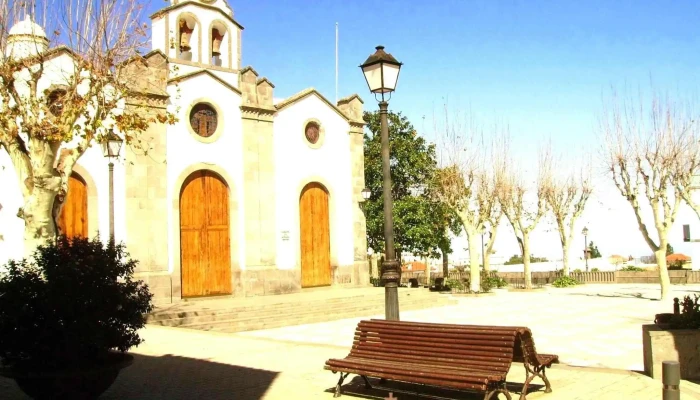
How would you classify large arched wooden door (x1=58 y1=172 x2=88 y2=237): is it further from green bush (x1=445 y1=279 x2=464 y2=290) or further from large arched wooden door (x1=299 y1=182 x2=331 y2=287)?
green bush (x1=445 y1=279 x2=464 y2=290)

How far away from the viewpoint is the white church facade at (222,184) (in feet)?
64.4

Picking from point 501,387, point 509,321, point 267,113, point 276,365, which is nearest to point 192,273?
point 267,113

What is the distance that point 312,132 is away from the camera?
25.3m

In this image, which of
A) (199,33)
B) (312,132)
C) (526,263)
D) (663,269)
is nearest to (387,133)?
(312,132)

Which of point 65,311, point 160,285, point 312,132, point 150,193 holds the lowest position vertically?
point 160,285

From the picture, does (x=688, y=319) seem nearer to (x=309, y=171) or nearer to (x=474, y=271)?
(x=309, y=171)

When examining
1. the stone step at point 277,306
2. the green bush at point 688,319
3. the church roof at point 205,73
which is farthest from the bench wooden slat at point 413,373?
the church roof at point 205,73

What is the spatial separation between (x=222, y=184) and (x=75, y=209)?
505cm

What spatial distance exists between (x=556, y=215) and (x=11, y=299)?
115ft

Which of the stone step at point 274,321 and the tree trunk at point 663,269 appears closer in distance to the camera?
the stone step at point 274,321

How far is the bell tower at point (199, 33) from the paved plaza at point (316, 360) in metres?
11.7

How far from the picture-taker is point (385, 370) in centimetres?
747

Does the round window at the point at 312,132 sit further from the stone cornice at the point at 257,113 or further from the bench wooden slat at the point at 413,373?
the bench wooden slat at the point at 413,373

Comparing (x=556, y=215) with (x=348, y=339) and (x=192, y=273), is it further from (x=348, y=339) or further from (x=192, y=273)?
(x=348, y=339)
